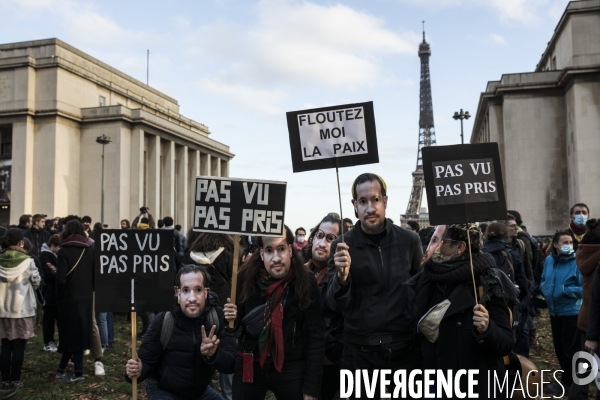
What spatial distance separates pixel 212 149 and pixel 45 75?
934 inches

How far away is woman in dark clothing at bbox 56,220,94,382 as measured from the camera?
26.9 ft

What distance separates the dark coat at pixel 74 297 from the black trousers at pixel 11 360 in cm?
58

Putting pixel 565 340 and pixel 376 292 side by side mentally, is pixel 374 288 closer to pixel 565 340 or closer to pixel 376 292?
pixel 376 292

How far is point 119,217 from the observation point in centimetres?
5012

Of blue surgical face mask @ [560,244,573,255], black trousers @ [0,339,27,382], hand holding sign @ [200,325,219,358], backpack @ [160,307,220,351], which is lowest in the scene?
black trousers @ [0,339,27,382]

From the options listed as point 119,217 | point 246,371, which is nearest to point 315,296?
point 246,371

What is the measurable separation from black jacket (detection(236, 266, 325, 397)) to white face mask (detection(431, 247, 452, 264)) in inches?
36.3

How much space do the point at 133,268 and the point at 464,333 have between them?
2.69 meters

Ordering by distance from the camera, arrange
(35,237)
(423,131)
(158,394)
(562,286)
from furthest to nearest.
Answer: (423,131)
(35,237)
(562,286)
(158,394)

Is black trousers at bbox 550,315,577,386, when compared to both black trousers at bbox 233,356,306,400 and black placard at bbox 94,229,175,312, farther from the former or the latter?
black placard at bbox 94,229,175,312

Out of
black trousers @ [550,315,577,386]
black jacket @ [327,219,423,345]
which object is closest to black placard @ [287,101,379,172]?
black jacket @ [327,219,423,345]

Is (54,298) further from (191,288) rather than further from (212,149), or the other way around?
(212,149)

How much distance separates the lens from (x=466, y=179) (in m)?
4.30

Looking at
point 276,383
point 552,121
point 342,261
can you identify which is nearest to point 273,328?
point 276,383
